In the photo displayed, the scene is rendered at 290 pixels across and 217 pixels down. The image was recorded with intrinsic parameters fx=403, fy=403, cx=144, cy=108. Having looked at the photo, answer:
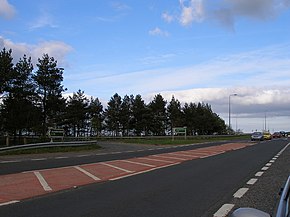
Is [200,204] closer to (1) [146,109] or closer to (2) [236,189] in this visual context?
(2) [236,189]

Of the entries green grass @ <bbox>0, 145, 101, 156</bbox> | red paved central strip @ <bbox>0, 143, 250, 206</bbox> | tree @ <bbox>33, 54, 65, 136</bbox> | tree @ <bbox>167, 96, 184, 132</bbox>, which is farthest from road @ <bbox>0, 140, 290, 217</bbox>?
tree @ <bbox>167, 96, 184, 132</bbox>

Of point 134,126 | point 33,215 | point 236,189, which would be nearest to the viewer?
point 33,215

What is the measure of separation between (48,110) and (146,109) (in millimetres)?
43074

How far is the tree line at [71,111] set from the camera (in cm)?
4206

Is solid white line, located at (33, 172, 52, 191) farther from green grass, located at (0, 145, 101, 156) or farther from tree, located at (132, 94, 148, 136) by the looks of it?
tree, located at (132, 94, 148, 136)

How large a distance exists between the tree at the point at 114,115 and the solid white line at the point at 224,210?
291 feet

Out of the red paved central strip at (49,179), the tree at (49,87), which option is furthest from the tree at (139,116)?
the red paved central strip at (49,179)

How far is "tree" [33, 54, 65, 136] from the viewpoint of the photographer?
5616 centimetres

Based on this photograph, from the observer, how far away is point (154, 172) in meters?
14.7

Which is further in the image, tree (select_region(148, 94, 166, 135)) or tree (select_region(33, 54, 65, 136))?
tree (select_region(148, 94, 166, 135))

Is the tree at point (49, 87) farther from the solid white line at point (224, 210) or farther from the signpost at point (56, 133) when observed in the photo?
the solid white line at point (224, 210)

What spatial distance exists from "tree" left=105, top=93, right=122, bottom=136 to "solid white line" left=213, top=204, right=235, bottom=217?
88.7 metres

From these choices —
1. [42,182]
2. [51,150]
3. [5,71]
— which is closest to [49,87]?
[5,71]

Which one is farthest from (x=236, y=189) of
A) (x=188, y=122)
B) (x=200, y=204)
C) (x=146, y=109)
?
(x=188, y=122)
